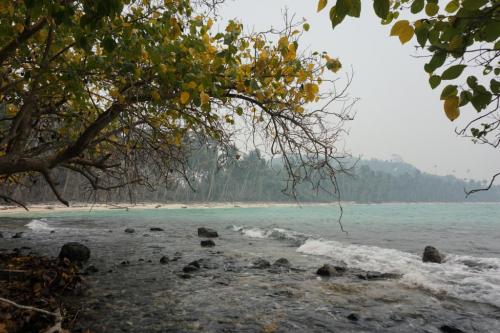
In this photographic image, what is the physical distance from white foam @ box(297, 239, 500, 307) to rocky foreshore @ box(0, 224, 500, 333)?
650mm

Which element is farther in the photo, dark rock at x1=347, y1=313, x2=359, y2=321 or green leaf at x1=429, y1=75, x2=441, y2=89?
dark rock at x1=347, y1=313, x2=359, y2=321

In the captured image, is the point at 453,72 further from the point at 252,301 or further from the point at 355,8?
the point at 252,301

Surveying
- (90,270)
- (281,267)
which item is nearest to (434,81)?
(90,270)

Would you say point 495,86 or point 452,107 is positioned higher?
point 495,86

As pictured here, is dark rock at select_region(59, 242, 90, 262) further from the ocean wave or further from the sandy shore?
the ocean wave

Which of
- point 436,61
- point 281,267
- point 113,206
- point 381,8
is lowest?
point 281,267

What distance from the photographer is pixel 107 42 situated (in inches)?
125

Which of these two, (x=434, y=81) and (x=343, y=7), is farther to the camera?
(x=434, y=81)

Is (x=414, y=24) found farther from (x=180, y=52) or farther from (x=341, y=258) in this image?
(x=341, y=258)

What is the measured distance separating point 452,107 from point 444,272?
1149 centimetres

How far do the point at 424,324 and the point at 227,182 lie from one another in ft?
284

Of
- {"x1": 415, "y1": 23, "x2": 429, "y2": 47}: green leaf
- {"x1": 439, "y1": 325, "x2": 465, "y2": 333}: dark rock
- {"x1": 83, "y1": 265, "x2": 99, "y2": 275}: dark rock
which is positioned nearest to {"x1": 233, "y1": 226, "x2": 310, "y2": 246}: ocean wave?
{"x1": 83, "y1": 265, "x2": 99, "y2": 275}: dark rock

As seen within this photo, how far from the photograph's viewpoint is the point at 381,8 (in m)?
1.61

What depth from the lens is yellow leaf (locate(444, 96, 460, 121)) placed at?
6.43 ft
